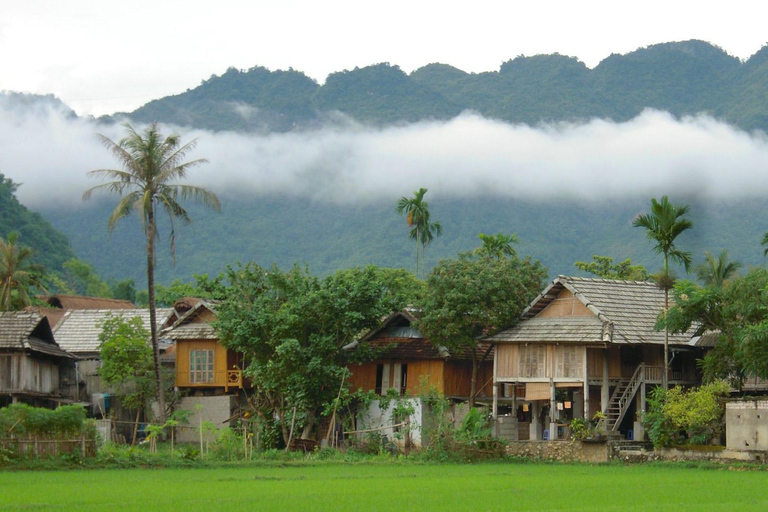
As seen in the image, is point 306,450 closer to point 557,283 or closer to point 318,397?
point 318,397

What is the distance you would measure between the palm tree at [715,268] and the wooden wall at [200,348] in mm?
24019

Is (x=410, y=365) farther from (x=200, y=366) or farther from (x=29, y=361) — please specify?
(x=29, y=361)

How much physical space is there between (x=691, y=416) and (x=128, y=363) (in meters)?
22.7

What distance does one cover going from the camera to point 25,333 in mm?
41781

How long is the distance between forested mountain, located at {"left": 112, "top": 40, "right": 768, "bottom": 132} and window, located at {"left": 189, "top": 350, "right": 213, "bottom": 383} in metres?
95.2

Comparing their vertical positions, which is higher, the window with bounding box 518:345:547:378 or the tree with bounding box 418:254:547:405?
the tree with bounding box 418:254:547:405

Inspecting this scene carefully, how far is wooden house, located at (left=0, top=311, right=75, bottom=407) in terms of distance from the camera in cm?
4131

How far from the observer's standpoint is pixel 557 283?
3800 centimetres

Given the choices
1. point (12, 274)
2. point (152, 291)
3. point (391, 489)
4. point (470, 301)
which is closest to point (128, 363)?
point (152, 291)

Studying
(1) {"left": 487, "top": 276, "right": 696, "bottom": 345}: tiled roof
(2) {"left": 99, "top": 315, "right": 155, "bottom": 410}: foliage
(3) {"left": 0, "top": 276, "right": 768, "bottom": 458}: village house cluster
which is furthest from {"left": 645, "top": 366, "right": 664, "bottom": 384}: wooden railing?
(2) {"left": 99, "top": 315, "right": 155, "bottom": 410}: foliage

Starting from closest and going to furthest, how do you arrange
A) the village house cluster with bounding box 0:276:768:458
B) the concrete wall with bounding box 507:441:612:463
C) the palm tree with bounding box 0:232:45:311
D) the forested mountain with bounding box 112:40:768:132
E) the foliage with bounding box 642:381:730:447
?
the foliage with bounding box 642:381:730:447 → the concrete wall with bounding box 507:441:612:463 → the village house cluster with bounding box 0:276:768:458 → the palm tree with bounding box 0:232:45:311 → the forested mountain with bounding box 112:40:768:132

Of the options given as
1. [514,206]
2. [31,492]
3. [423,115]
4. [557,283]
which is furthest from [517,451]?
[423,115]

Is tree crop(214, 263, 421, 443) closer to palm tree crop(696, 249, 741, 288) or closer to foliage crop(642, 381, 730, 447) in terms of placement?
foliage crop(642, 381, 730, 447)

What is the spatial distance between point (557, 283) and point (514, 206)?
82.1 meters
